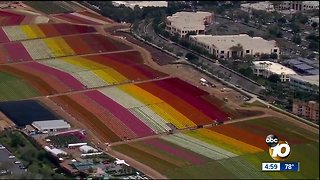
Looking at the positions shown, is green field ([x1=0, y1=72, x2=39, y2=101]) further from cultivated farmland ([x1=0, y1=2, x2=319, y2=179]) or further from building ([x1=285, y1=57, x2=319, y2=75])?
building ([x1=285, y1=57, x2=319, y2=75])

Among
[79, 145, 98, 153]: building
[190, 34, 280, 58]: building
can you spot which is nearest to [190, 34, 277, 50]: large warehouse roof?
[190, 34, 280, 58]: building

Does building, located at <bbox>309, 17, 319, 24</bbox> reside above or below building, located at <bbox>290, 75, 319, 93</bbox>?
below

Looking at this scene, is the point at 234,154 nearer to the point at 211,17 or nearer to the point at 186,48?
the point at 186,48

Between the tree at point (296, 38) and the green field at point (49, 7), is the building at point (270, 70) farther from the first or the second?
the green field at point (49, 7)

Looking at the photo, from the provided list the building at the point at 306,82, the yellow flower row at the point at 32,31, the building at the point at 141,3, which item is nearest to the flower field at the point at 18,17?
the yellow flower row at the point at 32,31

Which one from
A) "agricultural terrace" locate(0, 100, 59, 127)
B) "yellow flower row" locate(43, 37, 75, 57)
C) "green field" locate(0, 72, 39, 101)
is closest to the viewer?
"agricultural terrace" locate(0, 100, 59, 127)

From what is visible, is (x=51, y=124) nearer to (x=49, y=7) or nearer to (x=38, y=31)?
(x=38, y=31)

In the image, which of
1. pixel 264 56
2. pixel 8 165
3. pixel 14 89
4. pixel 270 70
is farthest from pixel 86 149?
pixel 264 56

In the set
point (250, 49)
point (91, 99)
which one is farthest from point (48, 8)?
point (91, 99)
